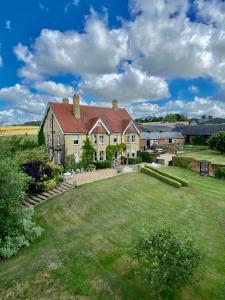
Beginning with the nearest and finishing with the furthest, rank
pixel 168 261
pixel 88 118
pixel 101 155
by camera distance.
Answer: pixel 168 261
pixel 101 155
pixel 88 118

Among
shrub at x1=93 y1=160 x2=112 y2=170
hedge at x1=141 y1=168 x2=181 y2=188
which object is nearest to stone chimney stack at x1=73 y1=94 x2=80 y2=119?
shrub at x1=93 y1=160 x2=112 y2=170

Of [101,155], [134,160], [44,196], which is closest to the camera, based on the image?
[44,196]

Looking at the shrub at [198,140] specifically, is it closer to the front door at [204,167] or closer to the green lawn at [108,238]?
the front door at [204,167]

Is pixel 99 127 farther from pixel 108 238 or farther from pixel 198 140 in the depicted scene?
pixel 198 140

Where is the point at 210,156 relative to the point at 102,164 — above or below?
above

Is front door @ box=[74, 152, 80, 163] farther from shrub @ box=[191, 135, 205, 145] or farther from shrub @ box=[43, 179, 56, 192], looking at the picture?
shrub @ box=[191, 135, 205, 145]

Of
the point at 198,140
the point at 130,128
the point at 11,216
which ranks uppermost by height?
the point at 130,128

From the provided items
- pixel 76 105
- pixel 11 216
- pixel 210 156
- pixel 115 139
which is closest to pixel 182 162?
pixel 210 156

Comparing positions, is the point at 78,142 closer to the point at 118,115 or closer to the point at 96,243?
the point at 118,115
